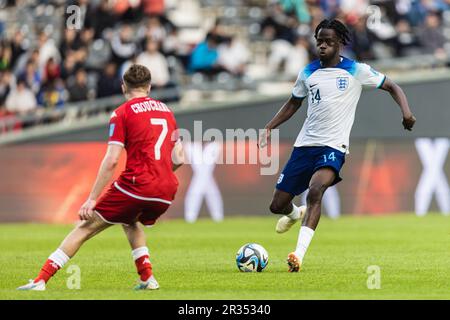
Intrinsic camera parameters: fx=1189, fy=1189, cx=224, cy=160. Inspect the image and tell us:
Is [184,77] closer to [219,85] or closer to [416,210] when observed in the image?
[219,85]

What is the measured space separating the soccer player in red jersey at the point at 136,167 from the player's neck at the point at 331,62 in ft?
9.76

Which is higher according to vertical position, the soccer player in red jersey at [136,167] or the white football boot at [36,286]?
the soccer player in red jersey at [136,167]

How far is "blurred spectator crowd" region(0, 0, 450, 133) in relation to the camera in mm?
25797

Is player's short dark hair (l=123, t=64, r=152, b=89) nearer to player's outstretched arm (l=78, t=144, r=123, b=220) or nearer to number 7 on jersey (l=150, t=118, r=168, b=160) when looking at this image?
number 7 on jersey (l=150, t=118, r=168, b=160)

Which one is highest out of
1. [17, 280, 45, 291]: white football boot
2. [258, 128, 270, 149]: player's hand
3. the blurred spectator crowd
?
the blurred spectator crowd

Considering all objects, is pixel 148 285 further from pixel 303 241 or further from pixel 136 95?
pixel 303 241

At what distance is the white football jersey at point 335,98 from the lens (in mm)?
13336

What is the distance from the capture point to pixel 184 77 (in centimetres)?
2662

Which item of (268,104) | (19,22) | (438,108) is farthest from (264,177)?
(19,22)

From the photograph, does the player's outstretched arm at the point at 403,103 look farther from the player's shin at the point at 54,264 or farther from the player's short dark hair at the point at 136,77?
the player's shin at the point at 54,264

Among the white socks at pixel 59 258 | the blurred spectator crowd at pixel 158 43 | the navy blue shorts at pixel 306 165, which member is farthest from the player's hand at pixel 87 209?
the blurred spectator crowd at pixel 158 43

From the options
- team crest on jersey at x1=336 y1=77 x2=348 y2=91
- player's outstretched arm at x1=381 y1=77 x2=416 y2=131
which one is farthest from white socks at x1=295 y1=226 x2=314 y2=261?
team crest on jersey at x1=336 y1=77 x2=348 y2=91
